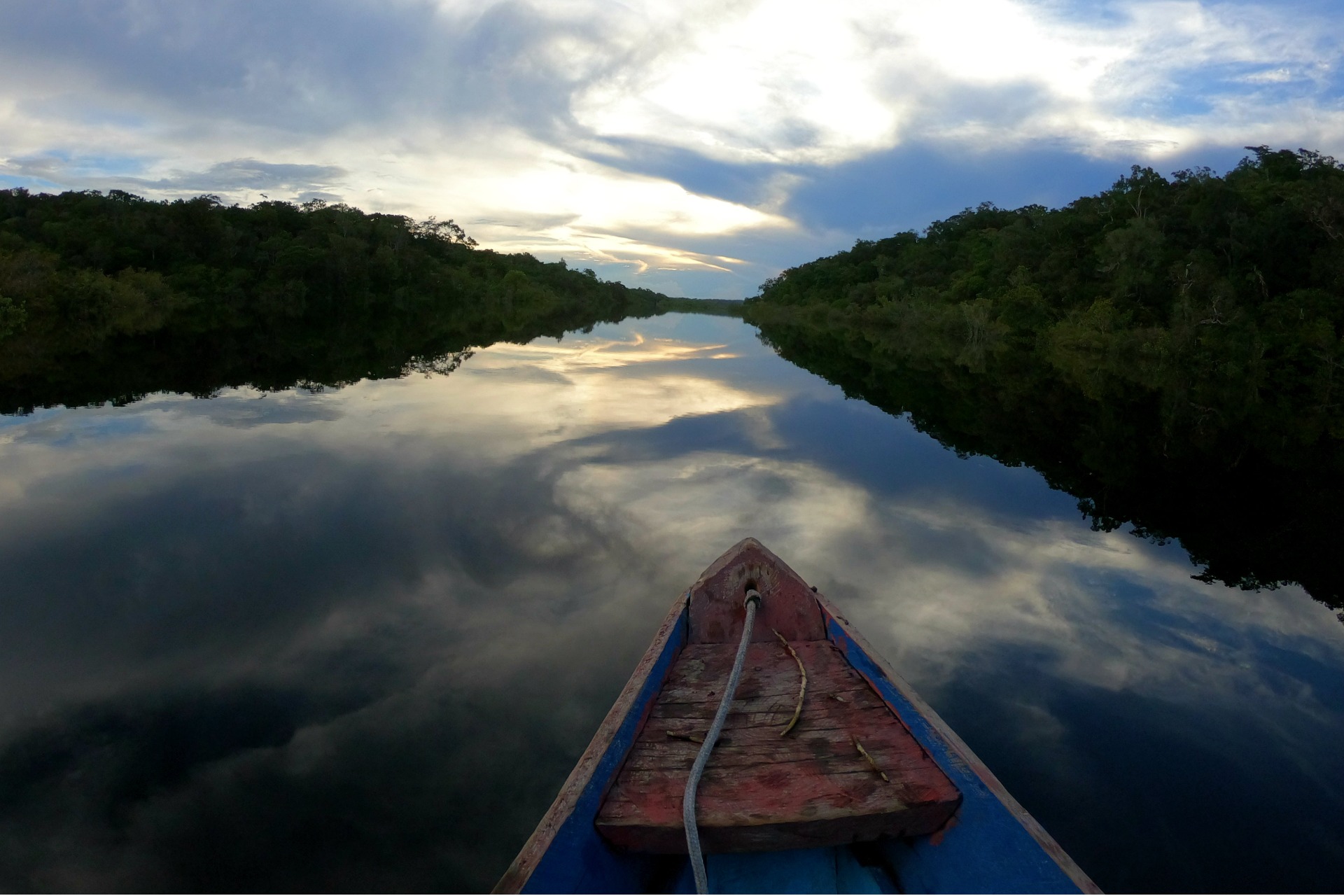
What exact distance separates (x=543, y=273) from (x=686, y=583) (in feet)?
365

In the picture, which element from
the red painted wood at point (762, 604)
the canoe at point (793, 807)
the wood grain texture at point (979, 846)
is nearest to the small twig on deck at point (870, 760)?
the canoe at point (793, 807)

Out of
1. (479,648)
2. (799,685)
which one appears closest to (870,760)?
(799,685)

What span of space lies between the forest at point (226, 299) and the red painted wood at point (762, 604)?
1322cm

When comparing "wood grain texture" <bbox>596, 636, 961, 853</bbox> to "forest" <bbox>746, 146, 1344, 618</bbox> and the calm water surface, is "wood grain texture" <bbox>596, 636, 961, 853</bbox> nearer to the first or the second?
the calm water surface

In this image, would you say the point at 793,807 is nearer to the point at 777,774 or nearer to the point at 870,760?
the point at 777,774

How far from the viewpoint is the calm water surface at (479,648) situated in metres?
3.35

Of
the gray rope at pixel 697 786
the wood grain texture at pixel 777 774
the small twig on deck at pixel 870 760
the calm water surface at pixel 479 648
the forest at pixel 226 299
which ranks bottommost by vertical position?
the calm water surface at pixel 479 648

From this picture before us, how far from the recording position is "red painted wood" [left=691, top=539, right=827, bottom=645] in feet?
14.5

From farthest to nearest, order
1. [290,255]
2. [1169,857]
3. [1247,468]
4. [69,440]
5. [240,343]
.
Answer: [290,255] < [240,343] < [1247,468] < [69,440] < [1169,857]

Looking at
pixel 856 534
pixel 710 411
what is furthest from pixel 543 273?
pixel 856 534

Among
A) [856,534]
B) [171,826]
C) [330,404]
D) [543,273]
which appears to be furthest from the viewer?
[543,273]

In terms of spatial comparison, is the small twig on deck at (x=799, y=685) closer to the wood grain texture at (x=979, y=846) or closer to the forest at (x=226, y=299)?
the wood grain texture at (x=979, y=846)

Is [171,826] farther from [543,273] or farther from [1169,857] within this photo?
[543,273]

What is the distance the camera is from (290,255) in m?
54.3
